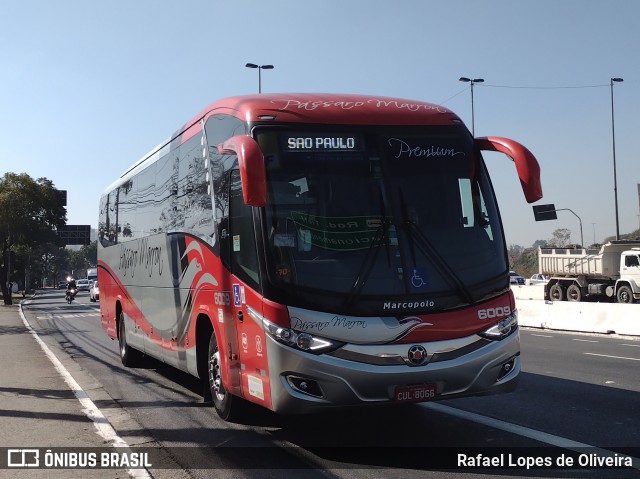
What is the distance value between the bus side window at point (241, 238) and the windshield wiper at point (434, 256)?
1411 millimetres

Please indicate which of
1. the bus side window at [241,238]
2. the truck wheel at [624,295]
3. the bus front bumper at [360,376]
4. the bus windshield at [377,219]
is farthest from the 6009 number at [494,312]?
the truck wheel at [624,295]

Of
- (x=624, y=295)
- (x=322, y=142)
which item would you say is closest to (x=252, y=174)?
(x=322, y=142)

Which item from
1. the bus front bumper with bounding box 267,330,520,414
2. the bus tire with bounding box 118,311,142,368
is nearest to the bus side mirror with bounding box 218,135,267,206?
the bus front bumper with bounding box 267,330,520,414

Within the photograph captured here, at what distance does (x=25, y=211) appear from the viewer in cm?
4966

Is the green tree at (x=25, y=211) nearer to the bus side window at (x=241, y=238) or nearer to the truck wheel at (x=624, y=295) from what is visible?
the truck wheel at (x=624, y=295)

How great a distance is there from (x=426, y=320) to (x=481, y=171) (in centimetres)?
180

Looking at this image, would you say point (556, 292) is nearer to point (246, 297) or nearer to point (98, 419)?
point (98, 419)

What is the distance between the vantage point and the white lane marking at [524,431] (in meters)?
6.21

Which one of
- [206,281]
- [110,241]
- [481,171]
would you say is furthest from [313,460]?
[110,241]

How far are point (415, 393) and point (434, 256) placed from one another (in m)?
1.25

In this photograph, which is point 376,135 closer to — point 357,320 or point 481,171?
point 481,171

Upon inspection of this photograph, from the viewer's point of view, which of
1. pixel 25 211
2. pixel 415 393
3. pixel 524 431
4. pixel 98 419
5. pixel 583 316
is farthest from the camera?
pixel 25 211

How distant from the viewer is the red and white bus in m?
6.07

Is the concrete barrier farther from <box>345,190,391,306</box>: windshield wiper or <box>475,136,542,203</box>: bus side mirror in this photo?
<box>345,190,391,306</box>: windshield wiper
